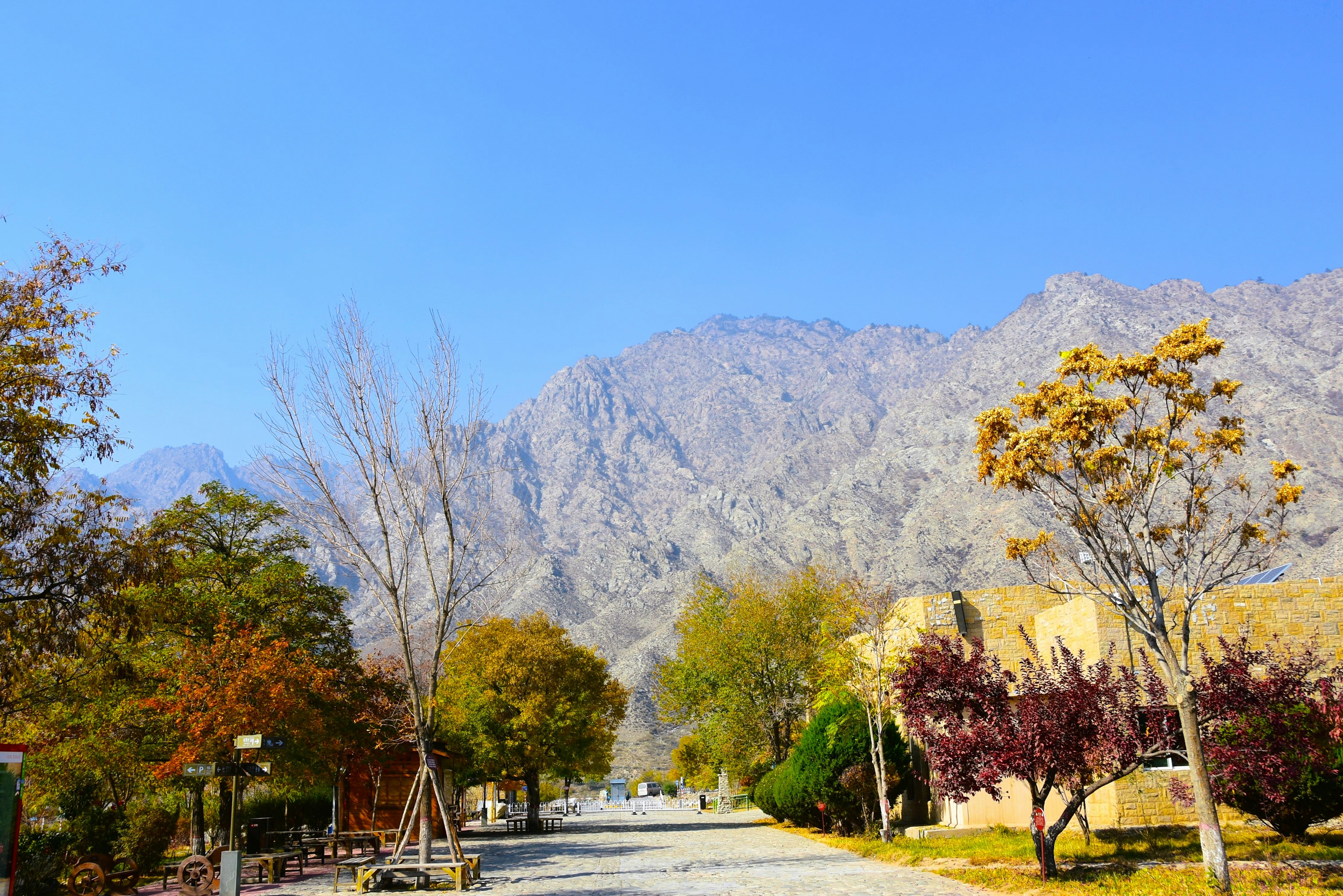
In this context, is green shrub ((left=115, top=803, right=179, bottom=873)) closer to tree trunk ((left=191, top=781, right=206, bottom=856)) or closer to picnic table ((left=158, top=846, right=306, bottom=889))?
picnic table ((left=158, top=846, right=306, bottom=889))

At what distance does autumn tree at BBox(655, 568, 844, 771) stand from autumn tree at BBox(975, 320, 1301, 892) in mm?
19856

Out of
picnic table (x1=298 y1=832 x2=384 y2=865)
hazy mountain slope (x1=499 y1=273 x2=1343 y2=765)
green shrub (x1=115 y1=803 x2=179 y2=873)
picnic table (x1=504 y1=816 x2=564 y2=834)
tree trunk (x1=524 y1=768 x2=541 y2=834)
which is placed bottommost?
picnic table (x1=504 y1=816 x2=564 y2=834)

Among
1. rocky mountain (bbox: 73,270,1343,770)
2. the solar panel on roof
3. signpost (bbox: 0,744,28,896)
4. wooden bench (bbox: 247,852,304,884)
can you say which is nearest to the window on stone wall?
the solar panel on roof

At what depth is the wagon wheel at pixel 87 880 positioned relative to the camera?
1445cm

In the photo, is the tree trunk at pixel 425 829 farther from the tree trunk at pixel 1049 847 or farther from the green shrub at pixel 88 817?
the tree trunk at pixel 1049 847

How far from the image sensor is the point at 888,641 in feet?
80.9

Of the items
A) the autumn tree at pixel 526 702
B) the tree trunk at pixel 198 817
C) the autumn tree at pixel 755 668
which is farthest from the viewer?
the autumn tree at pixel 755 668

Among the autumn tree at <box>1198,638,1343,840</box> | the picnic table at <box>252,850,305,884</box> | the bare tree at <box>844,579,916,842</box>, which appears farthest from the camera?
the bare tree at <box>844,579,916,842</box>

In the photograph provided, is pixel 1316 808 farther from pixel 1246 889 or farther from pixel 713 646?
pixel 713 646

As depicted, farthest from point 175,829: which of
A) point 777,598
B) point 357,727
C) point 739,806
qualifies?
point 739,806

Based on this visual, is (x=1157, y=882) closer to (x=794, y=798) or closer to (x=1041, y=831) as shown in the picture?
(x=1041, y=831)

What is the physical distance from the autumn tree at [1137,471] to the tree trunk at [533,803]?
28229 millimetres

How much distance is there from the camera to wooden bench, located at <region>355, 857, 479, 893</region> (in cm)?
1557

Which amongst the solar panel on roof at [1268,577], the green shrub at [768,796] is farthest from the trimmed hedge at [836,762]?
the solar panel on roof at [1268,577]
